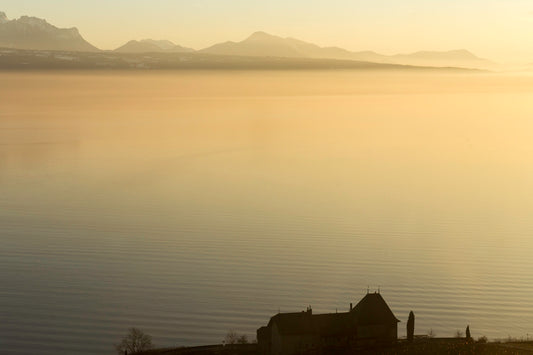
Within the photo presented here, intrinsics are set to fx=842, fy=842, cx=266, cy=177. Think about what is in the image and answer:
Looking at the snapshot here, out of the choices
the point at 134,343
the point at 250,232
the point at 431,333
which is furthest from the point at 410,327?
the point at 250,232

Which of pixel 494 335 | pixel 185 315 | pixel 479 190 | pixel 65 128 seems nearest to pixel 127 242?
pixel 185 315

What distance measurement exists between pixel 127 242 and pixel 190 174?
2153 cm

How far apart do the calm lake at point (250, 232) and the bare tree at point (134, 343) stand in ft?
1.71

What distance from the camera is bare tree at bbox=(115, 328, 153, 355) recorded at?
29.0m

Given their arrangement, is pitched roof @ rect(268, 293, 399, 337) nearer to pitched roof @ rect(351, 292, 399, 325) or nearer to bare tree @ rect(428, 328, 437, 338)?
pitched roof @ rect(351, 292, 399, 325)

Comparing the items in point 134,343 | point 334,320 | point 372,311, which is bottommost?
point 134,343

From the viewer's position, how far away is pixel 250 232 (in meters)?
45.4

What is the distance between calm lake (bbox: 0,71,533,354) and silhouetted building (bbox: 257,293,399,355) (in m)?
2.65

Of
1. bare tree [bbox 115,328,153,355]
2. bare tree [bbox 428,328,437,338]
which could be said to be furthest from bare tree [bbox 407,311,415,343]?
bare tree [bbox 115,328,153,355]

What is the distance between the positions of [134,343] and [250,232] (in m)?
16.9

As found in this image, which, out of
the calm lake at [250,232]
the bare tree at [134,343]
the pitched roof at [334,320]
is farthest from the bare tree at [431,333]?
the bare tree at [134,343]

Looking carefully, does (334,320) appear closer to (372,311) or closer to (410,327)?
(372,311)

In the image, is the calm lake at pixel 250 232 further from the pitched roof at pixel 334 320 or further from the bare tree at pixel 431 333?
the pitched roof at pixel 334 320

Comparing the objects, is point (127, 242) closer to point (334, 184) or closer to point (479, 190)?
point (334, 184)
